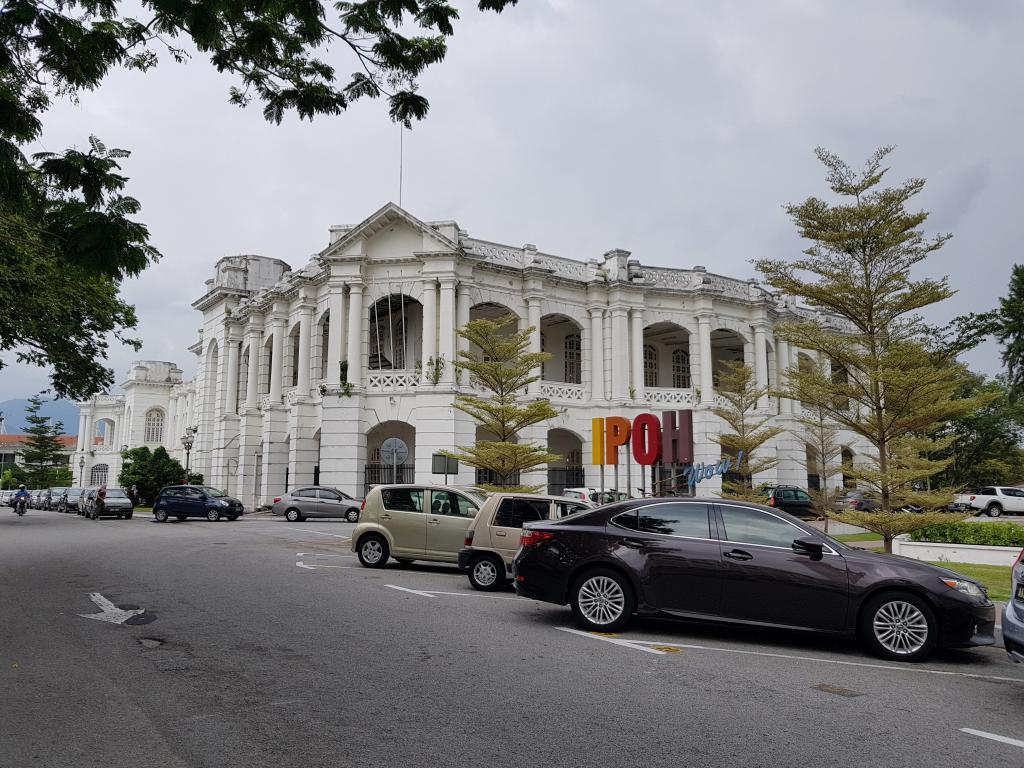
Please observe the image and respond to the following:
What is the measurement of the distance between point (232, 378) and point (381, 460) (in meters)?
15.8

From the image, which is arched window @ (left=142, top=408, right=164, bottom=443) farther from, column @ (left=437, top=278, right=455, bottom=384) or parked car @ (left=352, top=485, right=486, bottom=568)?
parked car @ (left=352, top=485, right=486, bottom=568)

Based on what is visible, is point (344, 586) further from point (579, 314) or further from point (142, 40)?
point (579, 314)

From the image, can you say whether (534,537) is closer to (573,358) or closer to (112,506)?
(573,358)

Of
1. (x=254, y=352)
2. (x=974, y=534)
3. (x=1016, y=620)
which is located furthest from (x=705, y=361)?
(x=1016, y=620)

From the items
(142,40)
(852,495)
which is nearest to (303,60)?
(142,40)

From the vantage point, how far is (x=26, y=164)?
22.0 ft

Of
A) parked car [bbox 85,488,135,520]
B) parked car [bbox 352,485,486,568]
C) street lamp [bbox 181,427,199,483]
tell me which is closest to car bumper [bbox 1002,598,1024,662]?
parked car [bbox 352,485,486,568]

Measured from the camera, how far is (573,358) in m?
37.2

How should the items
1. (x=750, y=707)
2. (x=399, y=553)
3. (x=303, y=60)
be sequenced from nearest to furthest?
(x=750, y=707), (x=303, y=60), (x=399, y=553)

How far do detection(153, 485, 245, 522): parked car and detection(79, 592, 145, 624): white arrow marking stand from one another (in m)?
22.2

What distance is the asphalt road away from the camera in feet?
14.8

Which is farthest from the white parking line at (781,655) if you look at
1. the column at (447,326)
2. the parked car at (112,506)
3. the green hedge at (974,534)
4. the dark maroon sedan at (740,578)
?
the parked car at (112,506)

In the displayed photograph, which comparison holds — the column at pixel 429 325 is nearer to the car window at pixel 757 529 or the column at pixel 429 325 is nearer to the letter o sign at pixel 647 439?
the letter o sign at pixel 647 439

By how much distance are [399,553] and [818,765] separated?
32.4 feet
